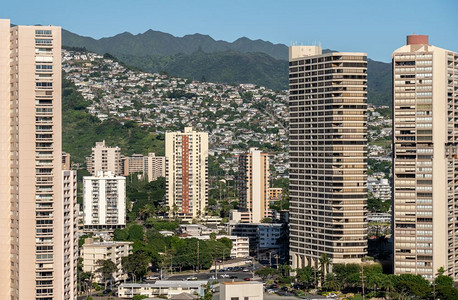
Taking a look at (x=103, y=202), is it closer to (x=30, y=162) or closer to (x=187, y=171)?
(x=187, y=171)

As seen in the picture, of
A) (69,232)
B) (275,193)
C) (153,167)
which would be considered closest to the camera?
(69,232)

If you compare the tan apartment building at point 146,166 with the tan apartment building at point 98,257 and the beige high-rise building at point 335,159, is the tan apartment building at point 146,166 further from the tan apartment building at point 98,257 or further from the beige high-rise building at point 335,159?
the beige high-rise building at point 335,159

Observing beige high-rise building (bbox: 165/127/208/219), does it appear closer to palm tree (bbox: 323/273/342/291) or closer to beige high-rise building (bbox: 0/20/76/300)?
palm tree (bbox: 323/273/342/291)

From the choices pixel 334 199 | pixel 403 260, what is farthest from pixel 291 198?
pixel 403 260

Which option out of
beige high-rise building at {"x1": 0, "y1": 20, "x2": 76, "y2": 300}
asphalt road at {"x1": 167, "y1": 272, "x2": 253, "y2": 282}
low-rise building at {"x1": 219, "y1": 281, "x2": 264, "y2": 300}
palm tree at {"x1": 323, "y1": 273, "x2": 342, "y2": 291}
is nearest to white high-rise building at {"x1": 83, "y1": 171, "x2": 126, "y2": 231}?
asphalt road at {"x1": 167, "y1": 272, "x2": 253, "y2": 282}

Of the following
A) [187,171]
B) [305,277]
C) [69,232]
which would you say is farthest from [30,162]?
[187,171]
